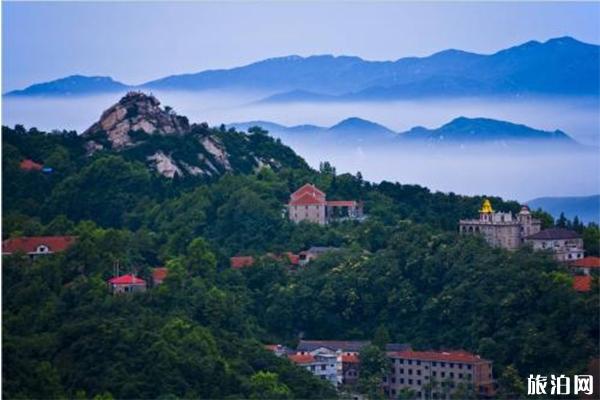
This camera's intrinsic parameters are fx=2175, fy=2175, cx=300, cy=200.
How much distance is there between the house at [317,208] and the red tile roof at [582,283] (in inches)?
145

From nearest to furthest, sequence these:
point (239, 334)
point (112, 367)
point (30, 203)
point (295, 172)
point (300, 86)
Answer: point (112, 367), point (239, 334), point (30, 203), point (295, 172), point (300, 86)

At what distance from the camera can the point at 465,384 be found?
15.8 m

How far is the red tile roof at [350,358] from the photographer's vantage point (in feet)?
54.5

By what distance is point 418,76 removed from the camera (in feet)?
76.1

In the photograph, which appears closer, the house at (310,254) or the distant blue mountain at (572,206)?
the house at (310,254)

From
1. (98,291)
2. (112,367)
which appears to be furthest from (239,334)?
(112,367)

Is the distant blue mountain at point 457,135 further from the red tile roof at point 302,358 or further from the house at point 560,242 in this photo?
the red tile roof at point 302,358

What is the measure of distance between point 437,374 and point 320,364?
3.13ft

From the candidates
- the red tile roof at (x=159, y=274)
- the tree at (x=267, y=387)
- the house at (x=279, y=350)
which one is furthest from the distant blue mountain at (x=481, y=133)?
the tree at (x=267, y=387)

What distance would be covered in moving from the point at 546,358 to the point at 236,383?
8.38 feet

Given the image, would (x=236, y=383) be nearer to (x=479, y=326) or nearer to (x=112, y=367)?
(x=112, y=367)

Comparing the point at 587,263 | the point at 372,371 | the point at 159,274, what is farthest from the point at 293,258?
the point at 372,371


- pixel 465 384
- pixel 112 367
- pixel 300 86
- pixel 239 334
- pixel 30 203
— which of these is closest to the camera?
pixel 112 367

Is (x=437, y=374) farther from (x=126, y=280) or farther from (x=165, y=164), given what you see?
(x=165, y=164)
